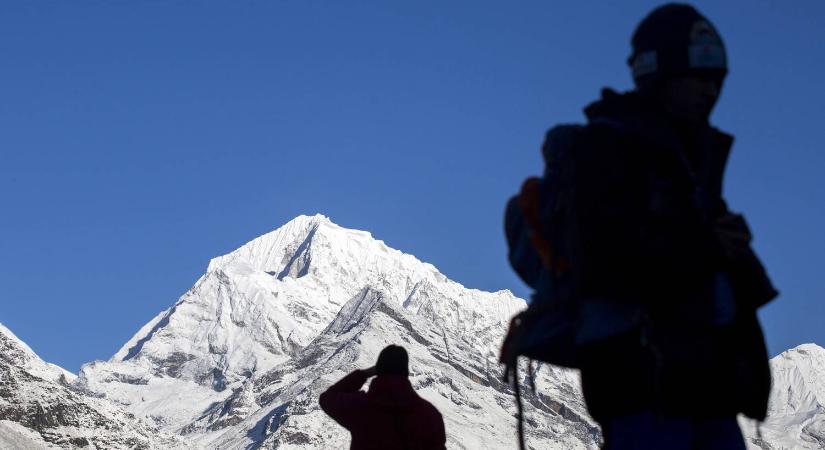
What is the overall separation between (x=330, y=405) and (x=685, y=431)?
419 cm

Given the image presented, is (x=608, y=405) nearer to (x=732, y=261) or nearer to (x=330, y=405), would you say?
(x=732, y=261)

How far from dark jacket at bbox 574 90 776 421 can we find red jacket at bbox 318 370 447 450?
3.55m

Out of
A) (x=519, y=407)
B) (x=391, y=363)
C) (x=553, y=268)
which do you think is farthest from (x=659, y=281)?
(x=391, y=363)

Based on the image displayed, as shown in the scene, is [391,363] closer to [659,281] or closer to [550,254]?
[550,254]

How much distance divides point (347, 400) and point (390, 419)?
1.00 ft

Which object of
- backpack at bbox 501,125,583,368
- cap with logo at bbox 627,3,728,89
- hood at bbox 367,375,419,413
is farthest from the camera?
hood at bbox 367,375,419,413

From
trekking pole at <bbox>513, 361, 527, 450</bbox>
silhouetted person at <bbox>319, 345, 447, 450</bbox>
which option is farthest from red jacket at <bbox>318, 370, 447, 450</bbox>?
trekking pole at <bbox>513, 361, 527, 450</bbox>

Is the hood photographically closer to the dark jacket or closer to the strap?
the strap

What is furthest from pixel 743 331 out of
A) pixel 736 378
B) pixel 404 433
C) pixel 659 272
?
pixel 404 433

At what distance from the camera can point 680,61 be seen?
14.7 feet

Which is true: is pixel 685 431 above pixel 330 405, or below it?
below

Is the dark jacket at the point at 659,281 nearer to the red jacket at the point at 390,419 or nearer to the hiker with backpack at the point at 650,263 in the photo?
the hiker with backpack at the point at 650,263

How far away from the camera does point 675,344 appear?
4105mm

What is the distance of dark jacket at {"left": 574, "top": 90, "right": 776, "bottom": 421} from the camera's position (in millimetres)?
4098
